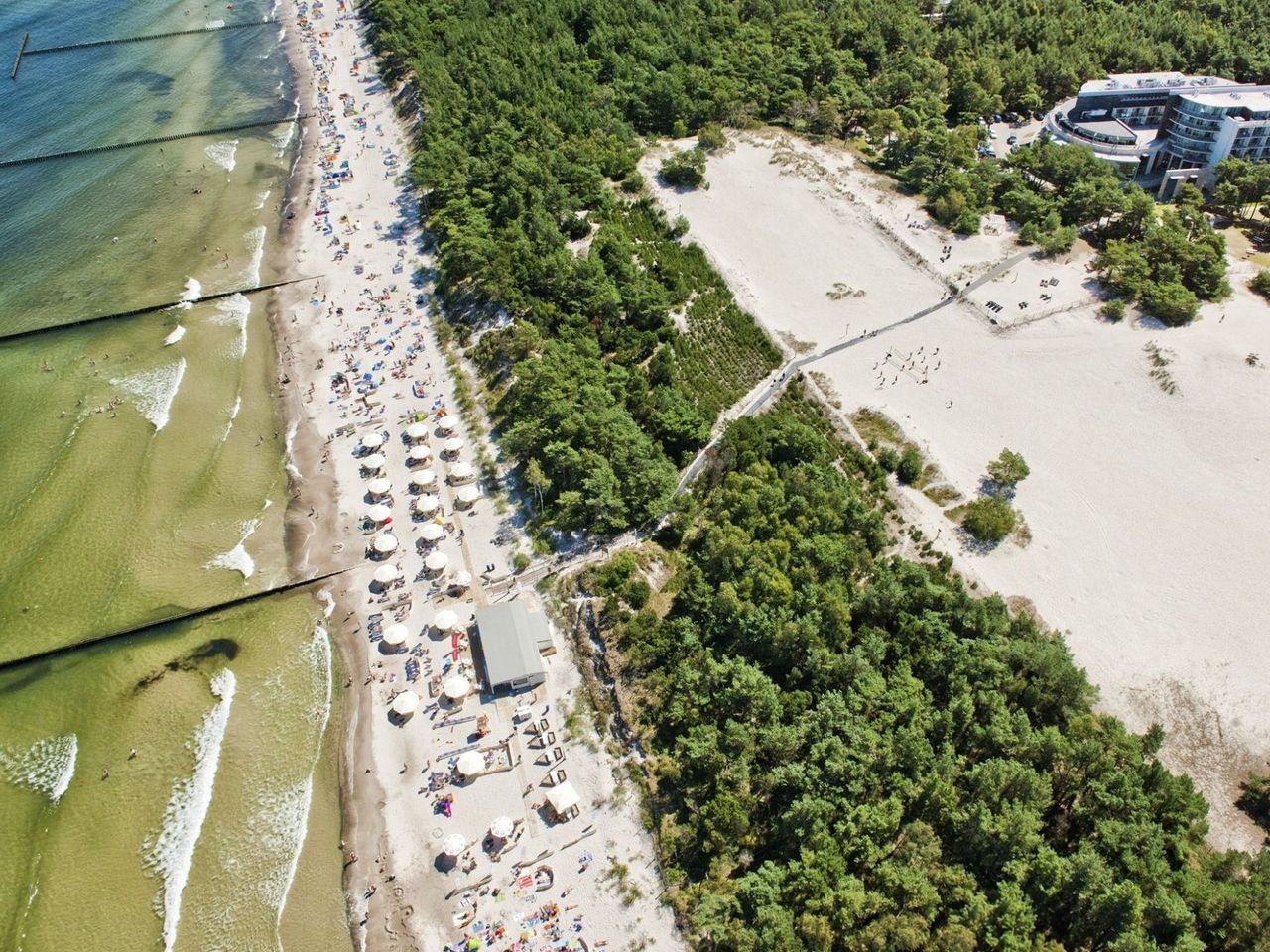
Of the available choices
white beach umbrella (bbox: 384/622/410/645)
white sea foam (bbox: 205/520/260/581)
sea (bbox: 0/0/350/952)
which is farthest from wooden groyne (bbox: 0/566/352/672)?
white beach umbrella (bbox: 384/622/410/645)

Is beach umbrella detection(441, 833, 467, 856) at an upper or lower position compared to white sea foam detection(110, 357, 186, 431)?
lower

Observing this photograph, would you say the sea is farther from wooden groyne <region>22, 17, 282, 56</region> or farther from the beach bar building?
wooden groyne <region>22, 17, 282, 56</region>

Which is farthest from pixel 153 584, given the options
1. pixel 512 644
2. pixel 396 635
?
pixel 512 644

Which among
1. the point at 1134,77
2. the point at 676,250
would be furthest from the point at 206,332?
the point at 1134,77

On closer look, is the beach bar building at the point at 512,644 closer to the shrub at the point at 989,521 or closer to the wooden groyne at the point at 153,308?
the shrub at the point at 989,521

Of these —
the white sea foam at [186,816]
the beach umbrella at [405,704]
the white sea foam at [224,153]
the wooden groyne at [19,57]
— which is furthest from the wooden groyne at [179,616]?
the wooden groyne at [19,57]

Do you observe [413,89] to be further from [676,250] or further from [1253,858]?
[1253,858]
